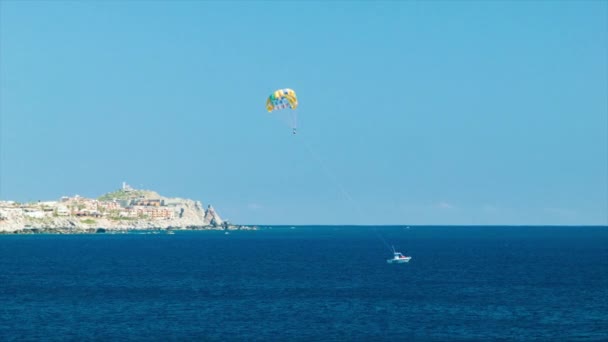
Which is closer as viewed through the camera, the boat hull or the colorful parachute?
the colorful parachute

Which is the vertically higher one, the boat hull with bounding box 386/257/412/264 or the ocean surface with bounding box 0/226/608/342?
the boat hull with bounding box 386/257/412/264

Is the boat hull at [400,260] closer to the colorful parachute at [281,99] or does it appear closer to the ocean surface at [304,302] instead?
the ocean surface at [304,302]

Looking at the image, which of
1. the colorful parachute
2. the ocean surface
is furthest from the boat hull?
the colorful parachute

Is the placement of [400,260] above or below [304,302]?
above

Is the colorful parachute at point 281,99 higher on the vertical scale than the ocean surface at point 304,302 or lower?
higher

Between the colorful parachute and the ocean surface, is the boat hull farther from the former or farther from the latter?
the colorful parachute

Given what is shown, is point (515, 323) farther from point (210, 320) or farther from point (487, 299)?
point (210, 320)

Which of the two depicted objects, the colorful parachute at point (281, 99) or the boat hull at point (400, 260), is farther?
the boat hull at point (400, 260)

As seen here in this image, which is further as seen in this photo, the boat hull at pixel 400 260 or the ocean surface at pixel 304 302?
the boat hull at pixel 400 260

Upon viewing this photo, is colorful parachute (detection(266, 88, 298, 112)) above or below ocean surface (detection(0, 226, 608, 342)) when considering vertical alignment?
above

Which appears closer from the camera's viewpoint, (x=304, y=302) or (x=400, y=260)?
(x=304, y=302)

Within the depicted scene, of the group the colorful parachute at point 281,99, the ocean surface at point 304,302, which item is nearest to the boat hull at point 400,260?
the ocean surface at point 304,302

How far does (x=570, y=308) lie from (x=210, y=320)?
3447 centimetres

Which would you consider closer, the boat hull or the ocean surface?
the ocean surface
